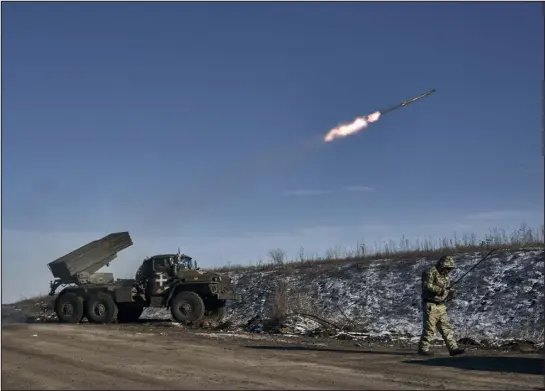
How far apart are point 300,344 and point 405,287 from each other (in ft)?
21.8

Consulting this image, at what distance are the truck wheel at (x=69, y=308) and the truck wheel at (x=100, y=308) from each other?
0.91 ft

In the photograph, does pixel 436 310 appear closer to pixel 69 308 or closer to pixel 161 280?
pixel 161 280

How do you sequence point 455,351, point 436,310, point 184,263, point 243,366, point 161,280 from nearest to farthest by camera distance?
point 243,366
point 455,351
point 436,310
point 161,280
point 184,263

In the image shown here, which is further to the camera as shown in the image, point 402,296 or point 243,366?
point 402,296

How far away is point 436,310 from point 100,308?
13.6 m

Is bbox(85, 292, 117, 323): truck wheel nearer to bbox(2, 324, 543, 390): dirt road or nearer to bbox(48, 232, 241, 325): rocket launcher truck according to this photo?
bbox(48, 232, 241, 325): rocket launcher truck

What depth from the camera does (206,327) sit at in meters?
Result: 20.5

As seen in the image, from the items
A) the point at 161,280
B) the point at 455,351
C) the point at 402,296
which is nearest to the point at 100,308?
the point at 161,280

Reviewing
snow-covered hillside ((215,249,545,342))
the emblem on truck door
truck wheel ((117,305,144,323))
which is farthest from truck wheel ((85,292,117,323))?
snow-covered hillside ((215,249,545,342))

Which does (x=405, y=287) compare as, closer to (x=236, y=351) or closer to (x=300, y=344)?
(x=300, y=344)

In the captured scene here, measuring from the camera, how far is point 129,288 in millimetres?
22453

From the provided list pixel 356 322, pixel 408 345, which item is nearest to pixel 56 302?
pixel 356 322

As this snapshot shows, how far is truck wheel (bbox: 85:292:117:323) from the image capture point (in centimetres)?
2238

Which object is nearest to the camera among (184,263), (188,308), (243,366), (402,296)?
(243,366)
